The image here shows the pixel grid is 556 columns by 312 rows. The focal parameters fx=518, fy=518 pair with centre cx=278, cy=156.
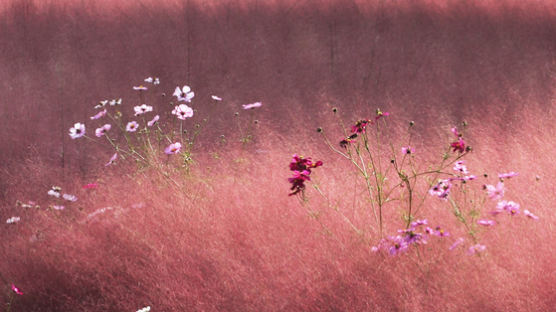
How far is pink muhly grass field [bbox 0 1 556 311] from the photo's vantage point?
7.08 ft

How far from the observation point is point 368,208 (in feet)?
8.68

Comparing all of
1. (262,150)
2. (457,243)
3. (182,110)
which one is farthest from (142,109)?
(457,243)

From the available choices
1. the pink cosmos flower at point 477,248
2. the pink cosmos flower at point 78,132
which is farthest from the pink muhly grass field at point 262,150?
the pink cosmos flower at point 78,132

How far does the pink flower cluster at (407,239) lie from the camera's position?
211cm

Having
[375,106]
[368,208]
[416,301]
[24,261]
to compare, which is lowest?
[416,301]

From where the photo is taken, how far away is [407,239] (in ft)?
6.98

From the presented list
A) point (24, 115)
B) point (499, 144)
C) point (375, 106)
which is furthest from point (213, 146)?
point (499, 144)

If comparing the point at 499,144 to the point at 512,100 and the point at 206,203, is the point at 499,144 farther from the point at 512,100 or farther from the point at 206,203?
the point at 206,203

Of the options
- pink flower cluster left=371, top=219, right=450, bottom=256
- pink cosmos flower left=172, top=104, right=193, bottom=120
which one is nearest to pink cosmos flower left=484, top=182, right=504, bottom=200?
pink flower cluster left=371, top=219, right=450, bottom=256

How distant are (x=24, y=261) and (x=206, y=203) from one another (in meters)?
0.95

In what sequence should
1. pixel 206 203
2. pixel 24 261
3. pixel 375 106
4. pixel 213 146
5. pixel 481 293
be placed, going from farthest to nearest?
1. pixel 375 106
2. pixel 213 146
3. pixel 206 203
4. pixel 24 261
5. pixel 481 293

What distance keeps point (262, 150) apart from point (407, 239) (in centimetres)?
212

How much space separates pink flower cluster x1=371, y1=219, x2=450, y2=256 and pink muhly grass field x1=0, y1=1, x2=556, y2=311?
0.05 meters

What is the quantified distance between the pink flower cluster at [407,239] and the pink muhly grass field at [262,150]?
0.05 metres
